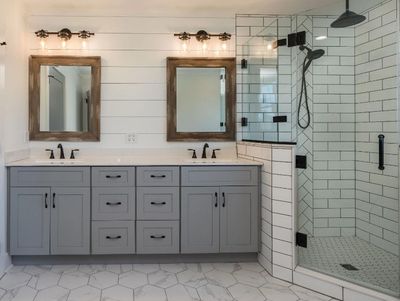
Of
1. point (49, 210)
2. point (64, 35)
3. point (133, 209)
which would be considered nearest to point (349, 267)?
point (133, 209)

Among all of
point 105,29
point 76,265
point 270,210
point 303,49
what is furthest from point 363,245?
point 105,29

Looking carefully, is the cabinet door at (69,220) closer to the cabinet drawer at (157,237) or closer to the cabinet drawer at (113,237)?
the cabinet drawer at (113,237)

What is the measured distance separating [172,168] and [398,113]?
1.83m

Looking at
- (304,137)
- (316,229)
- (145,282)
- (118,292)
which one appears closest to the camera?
(118,292)

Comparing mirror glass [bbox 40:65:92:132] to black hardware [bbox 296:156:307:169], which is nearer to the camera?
black hardware [bbox 296:156:307:169]

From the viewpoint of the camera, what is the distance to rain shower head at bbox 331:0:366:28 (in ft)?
8.41

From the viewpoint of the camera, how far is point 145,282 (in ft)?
7.39

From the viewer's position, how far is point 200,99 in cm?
305

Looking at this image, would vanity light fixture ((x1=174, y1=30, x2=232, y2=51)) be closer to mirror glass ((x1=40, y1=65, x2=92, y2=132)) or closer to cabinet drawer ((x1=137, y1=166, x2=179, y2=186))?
mirror glass ((x1=40, y1=65, x2=92, y2=132))

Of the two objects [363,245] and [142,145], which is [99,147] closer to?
[142,145]

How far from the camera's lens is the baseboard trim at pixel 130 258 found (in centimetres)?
254

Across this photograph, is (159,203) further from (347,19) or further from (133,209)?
(347,19)

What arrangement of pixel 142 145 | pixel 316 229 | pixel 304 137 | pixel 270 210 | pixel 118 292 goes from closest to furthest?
pixel 118 292
pixel 270 210
pixel 304 137
pixel 316 229
pixel 142 145

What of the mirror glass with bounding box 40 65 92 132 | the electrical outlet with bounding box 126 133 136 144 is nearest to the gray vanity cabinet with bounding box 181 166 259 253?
the electrical outlet with bounding box 126 133 136 144
